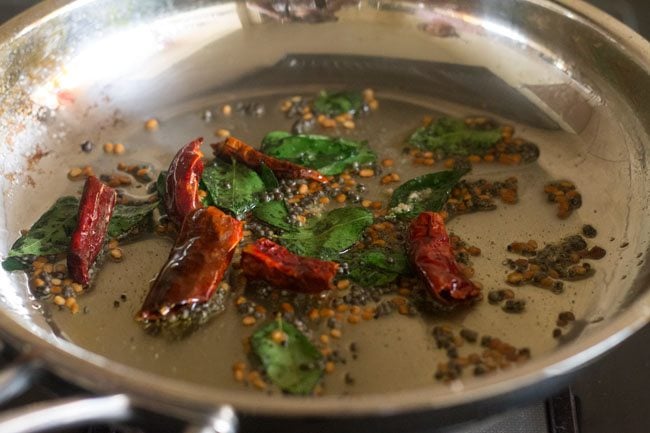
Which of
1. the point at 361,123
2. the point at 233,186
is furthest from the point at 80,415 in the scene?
the point at 361,123

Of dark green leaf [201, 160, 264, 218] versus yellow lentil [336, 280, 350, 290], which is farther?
dark green leaf [201, 160, 264, 218]

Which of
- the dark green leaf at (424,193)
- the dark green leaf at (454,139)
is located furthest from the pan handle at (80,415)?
the dark green leaf at (454,139)

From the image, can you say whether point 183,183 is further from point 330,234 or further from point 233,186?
point 330,234

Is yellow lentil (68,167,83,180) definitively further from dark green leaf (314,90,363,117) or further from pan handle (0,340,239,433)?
pan handle (0,340,239,433)

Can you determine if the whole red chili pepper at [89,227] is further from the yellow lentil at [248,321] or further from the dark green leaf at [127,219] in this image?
the yellow lentil at [248,321]

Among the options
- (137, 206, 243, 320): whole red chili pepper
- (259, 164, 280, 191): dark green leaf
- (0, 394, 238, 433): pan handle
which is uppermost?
(0, 394, 238, 433): pan handle

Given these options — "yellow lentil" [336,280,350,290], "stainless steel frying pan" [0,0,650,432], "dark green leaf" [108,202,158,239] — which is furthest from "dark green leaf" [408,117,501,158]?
"dark green leaf" [108,202,158,239]

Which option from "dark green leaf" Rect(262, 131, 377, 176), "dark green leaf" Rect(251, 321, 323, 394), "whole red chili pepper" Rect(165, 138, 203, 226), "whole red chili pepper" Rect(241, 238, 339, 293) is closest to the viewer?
"dark green leaf" Rect(251, 321, 323, 394)

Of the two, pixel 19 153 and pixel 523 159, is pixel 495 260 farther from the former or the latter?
pixel 19 153
